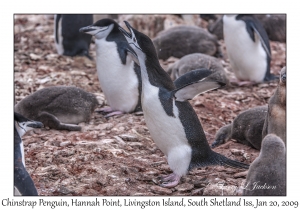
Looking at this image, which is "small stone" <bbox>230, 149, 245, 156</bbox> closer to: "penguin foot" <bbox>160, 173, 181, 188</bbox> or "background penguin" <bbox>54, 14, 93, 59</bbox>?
"penguin foot" <bbox>160, 173, 181, 188</bbox>

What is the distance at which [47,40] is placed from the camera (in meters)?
8.71

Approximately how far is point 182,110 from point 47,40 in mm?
5260

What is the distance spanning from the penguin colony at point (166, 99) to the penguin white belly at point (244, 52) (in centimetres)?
1

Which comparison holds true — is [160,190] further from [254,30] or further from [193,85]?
[254,30]

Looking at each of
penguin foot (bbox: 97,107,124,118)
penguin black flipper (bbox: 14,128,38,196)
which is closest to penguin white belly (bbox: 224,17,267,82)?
penguin foot (bbox: 97,107,124,118)

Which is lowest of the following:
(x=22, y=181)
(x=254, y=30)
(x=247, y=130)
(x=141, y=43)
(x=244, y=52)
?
(x=22, y=181)

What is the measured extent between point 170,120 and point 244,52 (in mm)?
3515

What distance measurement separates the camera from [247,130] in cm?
486

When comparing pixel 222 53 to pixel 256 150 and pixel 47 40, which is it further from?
pixel 256 150

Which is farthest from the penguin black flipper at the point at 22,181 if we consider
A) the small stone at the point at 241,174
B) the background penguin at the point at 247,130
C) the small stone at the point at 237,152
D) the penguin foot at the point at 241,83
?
the penguin foot at the point at 241,83

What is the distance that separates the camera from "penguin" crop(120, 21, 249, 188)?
385 centimetres

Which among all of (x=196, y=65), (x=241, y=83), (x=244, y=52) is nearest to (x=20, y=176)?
(x=196, y=65)

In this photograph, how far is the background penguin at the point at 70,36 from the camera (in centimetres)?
800

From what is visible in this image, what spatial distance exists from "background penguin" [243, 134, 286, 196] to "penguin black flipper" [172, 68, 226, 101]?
497mm
